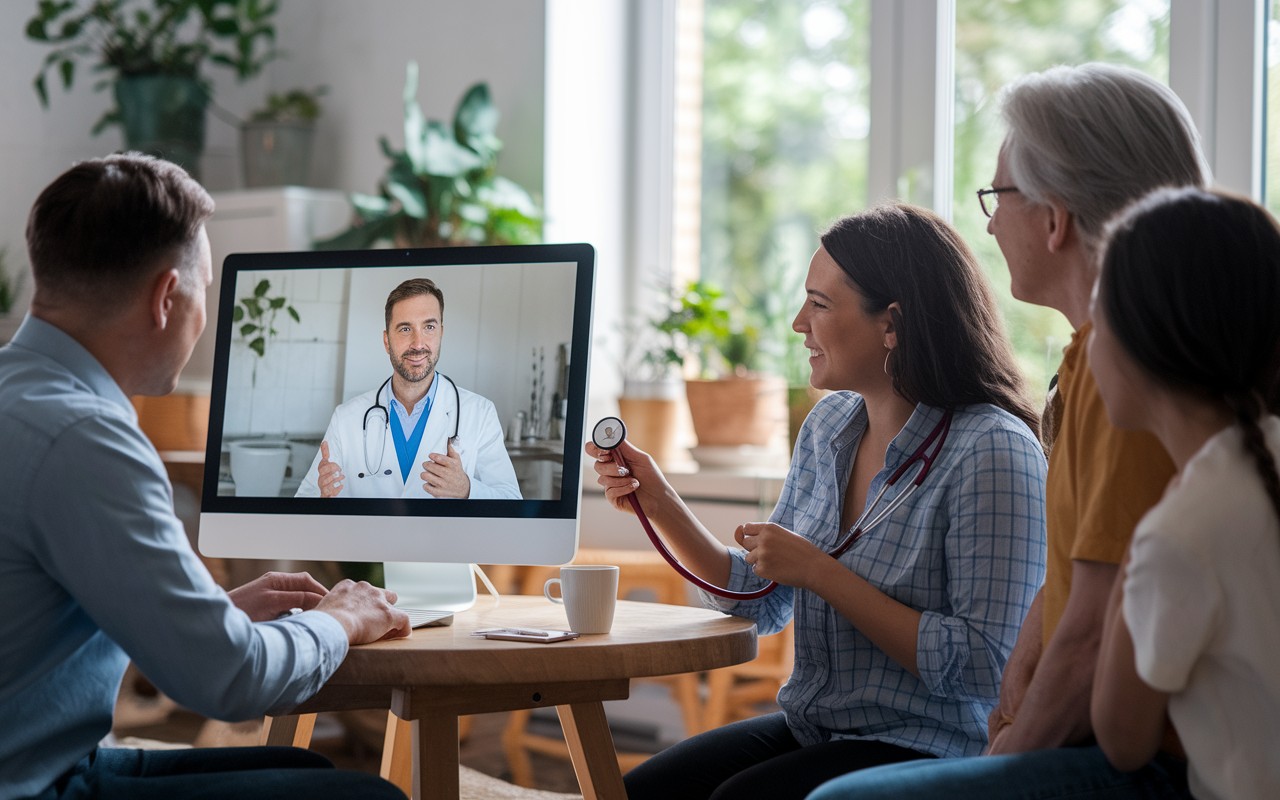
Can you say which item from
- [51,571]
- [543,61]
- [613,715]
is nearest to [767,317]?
[543,61]

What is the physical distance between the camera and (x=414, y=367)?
4.79ft

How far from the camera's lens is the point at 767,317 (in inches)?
116

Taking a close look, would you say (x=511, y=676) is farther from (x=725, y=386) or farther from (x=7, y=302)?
(x=7, y=302)

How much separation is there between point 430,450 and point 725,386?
1.54 m

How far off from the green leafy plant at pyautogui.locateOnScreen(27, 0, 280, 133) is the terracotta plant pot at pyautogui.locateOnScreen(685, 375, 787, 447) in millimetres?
1814

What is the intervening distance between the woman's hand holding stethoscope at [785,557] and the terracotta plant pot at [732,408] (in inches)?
59.6

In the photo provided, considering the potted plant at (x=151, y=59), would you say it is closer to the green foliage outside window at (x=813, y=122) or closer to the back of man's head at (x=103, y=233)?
the green foliage outside window at (x=813, y=122)

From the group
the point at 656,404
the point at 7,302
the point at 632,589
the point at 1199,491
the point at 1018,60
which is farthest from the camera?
the point at 7,302

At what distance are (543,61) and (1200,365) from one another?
259 centimetres

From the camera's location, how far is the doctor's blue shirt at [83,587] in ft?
3.09

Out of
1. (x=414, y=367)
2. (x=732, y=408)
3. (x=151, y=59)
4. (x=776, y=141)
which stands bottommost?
(x=732, y=408)

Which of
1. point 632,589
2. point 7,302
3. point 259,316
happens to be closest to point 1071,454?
point 259,316

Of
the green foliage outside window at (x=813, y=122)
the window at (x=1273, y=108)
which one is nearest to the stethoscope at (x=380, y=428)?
the green foliage outside window at (x=813, y=122)

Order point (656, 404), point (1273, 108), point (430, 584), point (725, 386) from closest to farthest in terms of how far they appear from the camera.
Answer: point (430, 584) → point (1273, 108) → point (725, 386) → point (656, 404)
